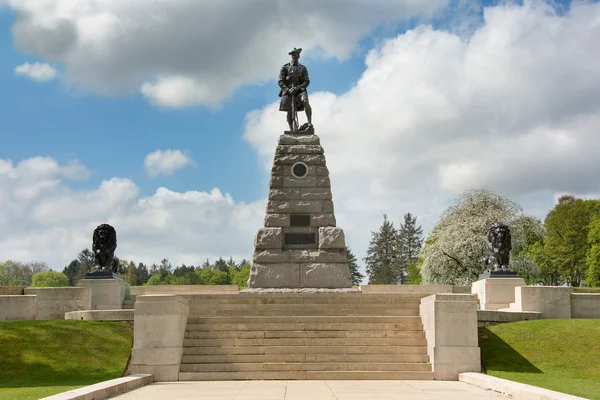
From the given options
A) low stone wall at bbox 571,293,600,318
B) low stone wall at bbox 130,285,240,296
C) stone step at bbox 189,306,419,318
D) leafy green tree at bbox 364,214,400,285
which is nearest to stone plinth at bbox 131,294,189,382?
stone step at bbox 189,306,419,318

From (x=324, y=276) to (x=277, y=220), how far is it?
253 cm

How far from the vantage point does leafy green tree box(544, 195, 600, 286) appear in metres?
53.4

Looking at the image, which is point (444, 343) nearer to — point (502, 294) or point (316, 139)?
point (502, 294)

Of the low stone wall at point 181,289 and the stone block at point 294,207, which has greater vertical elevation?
the stone block at point 294,207

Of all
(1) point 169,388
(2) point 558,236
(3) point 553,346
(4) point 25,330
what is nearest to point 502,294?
(3) point 553,346

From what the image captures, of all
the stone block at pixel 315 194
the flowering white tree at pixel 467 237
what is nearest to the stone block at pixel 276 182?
the stone block at pixel 315 194

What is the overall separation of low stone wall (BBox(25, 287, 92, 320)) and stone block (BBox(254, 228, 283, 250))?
603 cm

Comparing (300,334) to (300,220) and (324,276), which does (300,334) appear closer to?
(324,276)

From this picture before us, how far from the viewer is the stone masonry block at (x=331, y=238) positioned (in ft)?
77.9

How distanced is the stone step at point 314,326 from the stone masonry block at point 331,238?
22.9 ft

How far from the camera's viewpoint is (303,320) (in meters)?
17.1

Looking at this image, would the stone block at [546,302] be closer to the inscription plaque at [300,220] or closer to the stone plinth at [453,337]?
the stone plinth at [453,337]

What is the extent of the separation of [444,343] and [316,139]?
11.8 meters

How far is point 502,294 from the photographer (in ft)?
70.3
